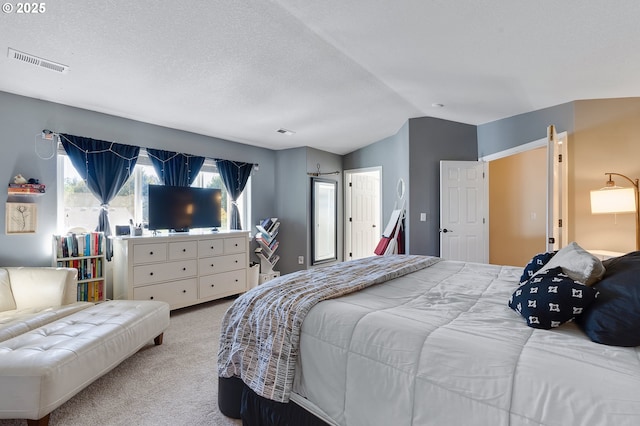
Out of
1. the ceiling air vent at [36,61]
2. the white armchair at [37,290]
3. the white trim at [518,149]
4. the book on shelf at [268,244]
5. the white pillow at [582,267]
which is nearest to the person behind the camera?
the white pillow at [582,267]

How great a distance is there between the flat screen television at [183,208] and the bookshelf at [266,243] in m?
0.89

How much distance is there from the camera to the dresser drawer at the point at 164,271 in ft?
11.1

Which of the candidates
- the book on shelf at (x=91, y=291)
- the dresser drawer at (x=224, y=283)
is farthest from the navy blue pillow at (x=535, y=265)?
the book on shelf at (x=91, y=291)

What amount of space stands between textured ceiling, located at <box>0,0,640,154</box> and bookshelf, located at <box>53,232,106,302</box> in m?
1.43

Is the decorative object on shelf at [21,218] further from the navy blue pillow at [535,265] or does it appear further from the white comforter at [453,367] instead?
the navy blue pillow at [535,265]

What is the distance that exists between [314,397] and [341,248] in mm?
4808

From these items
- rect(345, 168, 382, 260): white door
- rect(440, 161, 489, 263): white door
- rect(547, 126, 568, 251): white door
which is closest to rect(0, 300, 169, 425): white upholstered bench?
rect(547, 126, 568, 251): white door

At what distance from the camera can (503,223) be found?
521 centimetres

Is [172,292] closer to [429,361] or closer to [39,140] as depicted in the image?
[39,140]

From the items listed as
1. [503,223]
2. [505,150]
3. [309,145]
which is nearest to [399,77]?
[505,150]

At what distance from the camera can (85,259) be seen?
3229mm

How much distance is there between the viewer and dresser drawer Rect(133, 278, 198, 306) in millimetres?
3434

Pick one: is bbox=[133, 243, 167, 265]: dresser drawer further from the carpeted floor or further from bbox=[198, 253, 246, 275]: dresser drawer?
the carpeted floor

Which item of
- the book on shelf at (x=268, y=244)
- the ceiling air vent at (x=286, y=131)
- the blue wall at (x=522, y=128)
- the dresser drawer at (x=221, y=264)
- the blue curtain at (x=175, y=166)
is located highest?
the ceiling air vent at (x=286, y=131)
